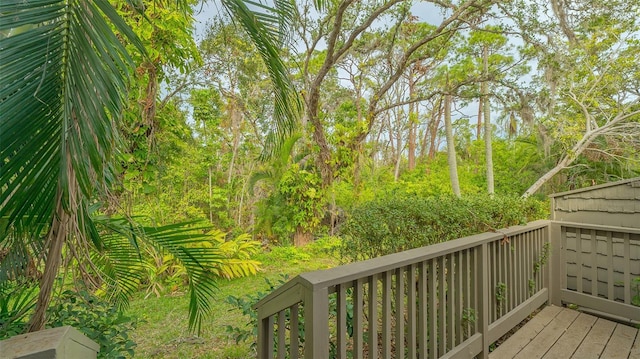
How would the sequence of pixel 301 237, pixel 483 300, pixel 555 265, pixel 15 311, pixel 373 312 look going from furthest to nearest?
pixel 301 237
pixel 555 265
pixel 483 300
pixel 15 311
pixel 373 312

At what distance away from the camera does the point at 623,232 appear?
258cm

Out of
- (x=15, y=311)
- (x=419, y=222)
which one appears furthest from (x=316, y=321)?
(x=419, y=222)

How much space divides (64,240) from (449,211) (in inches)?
102

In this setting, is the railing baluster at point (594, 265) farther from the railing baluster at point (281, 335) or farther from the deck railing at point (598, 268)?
the railing baluster at point (281, 335)

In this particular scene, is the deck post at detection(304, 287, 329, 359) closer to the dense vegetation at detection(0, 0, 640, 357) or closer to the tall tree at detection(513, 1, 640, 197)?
the dense vegetation at detection(0, 0, 640, 357)

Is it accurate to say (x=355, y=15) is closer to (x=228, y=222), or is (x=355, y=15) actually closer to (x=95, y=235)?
(x=228, y=222)

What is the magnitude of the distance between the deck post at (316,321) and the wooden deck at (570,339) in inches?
63.4

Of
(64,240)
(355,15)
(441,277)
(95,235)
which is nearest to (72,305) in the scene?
(95,235)

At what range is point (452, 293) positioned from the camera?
1882 mm

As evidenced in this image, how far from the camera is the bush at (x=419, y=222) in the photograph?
103 inches

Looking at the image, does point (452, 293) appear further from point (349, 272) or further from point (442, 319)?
point (349, 272)

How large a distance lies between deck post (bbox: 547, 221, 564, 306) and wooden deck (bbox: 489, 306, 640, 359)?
241 millimetres

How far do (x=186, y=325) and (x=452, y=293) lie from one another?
10.2 ft

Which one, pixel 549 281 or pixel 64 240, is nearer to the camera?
pixel 64 240
